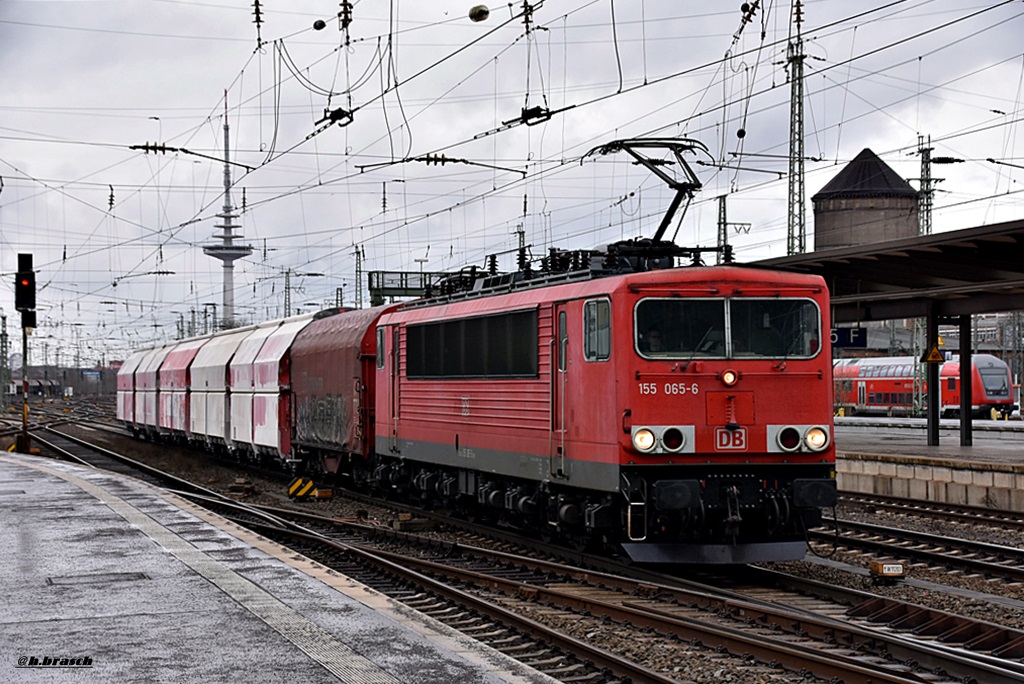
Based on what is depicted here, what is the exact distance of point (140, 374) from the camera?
50.6 m

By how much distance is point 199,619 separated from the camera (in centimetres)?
985

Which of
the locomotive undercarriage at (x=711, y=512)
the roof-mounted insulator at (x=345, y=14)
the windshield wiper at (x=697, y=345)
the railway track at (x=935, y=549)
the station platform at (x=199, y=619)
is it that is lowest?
the railway track at (x=935, y=549)

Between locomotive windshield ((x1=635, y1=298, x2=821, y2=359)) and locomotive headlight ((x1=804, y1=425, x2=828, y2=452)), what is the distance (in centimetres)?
86

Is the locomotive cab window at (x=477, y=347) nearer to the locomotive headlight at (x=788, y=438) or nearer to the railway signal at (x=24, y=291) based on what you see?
the locomotive headlight at (x=788, y=438)

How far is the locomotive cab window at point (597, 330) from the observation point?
1372 cm

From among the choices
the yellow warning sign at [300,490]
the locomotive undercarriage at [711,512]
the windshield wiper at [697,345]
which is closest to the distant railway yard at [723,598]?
the locomotive undercarriage at [711,512]

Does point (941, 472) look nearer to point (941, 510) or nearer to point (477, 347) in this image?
point (941, 510)

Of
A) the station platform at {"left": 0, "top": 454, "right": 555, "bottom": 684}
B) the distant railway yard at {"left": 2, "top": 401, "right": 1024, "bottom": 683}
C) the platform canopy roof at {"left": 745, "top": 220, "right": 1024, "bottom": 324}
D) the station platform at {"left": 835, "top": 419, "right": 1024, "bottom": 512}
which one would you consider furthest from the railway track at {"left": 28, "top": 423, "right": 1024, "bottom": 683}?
the station platform at {"left": 835, "top": 419, "right": 1024, "bottom": 512}

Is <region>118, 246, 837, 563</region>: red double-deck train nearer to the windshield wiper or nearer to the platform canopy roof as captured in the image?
the windshield wiper

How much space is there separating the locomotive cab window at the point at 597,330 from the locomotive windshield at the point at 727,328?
395 millimetres

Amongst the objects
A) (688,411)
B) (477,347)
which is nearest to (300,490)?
(477,347)

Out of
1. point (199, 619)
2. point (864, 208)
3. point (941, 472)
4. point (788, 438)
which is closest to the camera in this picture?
point (199, 619)

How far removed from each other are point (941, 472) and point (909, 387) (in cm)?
3798

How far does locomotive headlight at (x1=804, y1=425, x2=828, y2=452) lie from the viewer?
13.6 m
